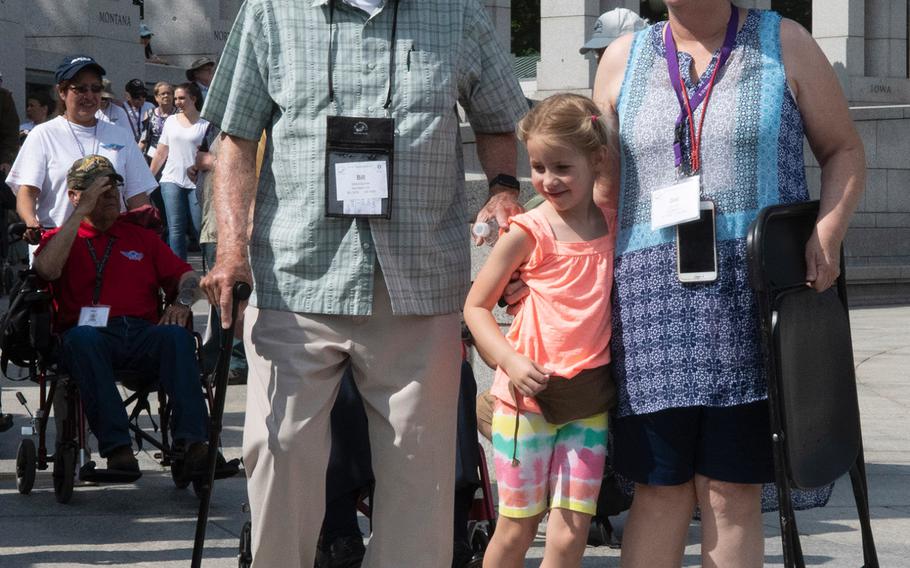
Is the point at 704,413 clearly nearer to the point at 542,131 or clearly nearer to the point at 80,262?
the point at 542,131

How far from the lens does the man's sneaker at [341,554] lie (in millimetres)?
4934

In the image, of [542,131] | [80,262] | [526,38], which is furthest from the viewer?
[526,38]

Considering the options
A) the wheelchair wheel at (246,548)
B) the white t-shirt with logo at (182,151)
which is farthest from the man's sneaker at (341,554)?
the white t-shirt with logo at (182,151)

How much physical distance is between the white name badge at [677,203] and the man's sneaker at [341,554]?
1.65 meters

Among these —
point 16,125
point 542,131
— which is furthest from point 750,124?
point 16,125

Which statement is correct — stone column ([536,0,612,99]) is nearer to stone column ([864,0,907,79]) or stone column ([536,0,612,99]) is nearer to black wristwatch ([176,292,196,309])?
stone column ([864,0,907,79])

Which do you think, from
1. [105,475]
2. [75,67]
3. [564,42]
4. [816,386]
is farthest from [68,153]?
[564,42]

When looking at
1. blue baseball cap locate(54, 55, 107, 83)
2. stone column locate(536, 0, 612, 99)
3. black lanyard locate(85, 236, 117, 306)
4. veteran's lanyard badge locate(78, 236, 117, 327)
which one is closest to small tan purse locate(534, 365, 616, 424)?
veteran's lanyard badge locate(78, 236, 117, 327)

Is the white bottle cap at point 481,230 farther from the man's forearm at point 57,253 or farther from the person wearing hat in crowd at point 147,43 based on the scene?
the person wearing hat in crowd at point 147,43

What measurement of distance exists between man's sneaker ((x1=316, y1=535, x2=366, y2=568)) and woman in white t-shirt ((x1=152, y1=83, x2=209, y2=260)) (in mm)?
8182

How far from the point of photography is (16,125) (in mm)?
12828

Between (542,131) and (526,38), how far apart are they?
48.8 meters

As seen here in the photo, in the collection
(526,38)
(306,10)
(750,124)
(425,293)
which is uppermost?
(526,38)

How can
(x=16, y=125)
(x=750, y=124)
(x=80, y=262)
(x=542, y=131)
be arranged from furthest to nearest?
(x=16, y=125)
(x=80, y=262)
(x=542, y=131)
(x=750, y=124)
